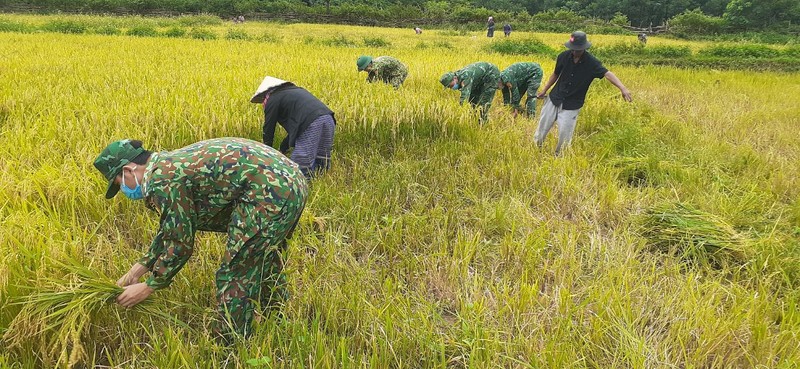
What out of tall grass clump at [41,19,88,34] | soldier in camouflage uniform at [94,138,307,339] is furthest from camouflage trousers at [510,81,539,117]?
tall grass clump at [41,19,88,34]

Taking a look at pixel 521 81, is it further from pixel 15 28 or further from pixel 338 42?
pixel 15 28

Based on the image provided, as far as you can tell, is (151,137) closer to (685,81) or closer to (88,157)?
(88,157)

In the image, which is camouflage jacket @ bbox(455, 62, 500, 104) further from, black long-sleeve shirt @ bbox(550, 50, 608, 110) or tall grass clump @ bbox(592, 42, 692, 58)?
tall grass clump @ bbox(592, 42, 692, 58)

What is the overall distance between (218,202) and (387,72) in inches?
198

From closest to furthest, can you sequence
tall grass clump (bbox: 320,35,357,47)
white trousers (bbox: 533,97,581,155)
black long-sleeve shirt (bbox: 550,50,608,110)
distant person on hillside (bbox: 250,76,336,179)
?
1. distant person on hillside (bbox: 250,76,336,179)
2. black long-sleeve shirt (bbox: 550,50,608,110)
3. white trousers (bbox: 533,97,581,155)
4. tall grass clump (bbox: 320,35,357,47)

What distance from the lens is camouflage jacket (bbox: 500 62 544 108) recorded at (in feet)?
21.4

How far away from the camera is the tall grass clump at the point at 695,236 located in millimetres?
2869

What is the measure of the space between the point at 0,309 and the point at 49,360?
A: 1.12ft

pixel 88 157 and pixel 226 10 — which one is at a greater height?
pixel 226 10

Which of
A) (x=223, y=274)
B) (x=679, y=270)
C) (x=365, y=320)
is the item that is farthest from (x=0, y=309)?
(x=679, y=270)

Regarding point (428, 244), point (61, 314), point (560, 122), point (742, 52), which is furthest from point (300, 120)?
point (742, 52)

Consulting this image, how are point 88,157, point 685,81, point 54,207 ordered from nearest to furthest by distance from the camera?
1. point 54,207
2. point 88,157
3. point 685,81

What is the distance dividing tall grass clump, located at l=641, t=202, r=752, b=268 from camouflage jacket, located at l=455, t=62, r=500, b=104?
297 cm

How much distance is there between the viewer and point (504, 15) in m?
33.9
